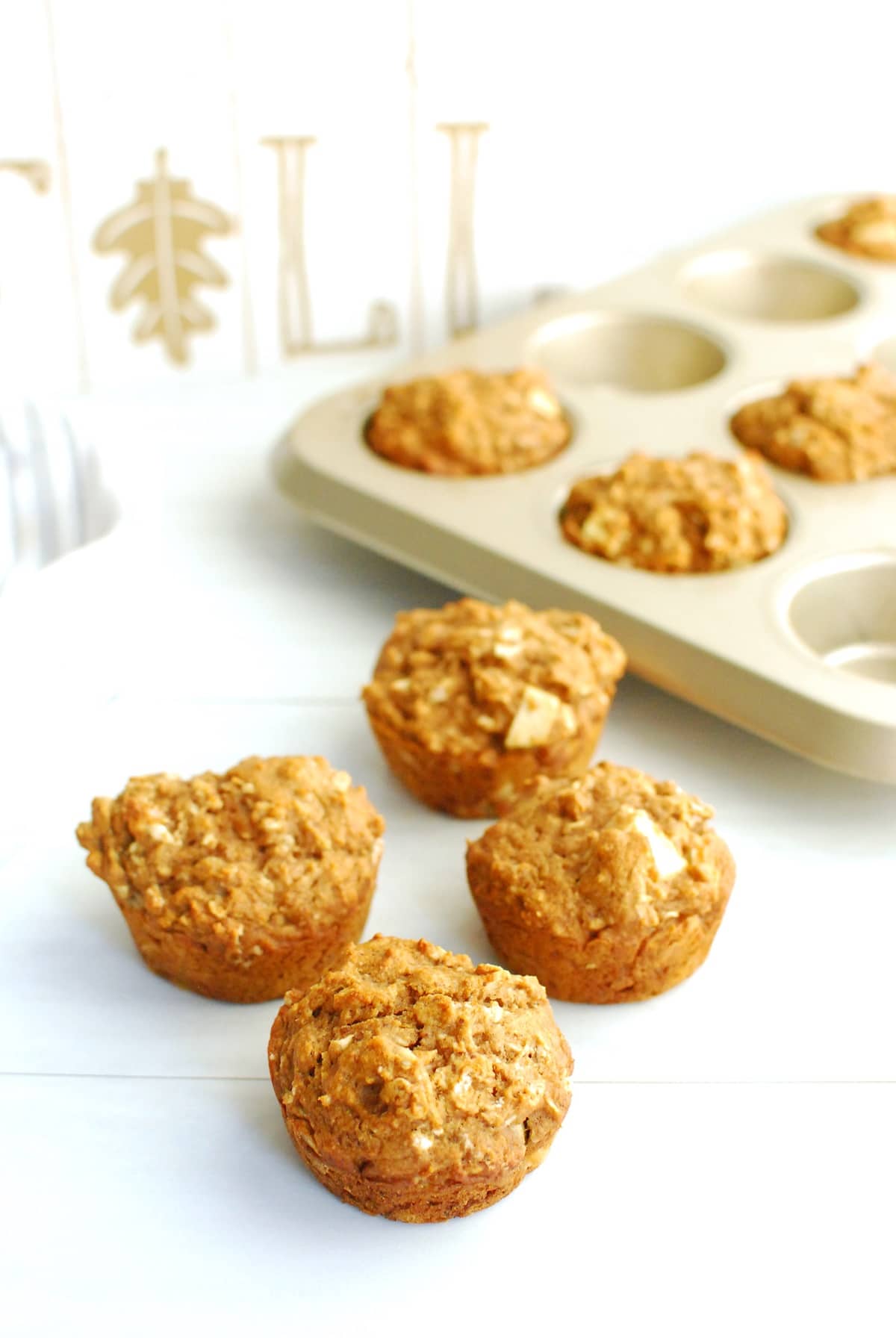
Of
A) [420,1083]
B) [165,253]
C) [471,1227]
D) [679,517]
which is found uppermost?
[165,253]

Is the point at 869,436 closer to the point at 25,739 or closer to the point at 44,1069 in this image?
the point at 25,739

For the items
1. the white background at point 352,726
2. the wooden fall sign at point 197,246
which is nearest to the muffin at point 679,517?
the white background at point 352,726

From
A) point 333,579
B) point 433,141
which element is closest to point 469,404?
point 333,579

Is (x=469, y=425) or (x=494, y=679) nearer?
(x=494, y=679)

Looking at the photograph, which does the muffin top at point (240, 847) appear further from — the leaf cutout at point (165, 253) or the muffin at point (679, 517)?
the leaf cutout at point (165, 253)

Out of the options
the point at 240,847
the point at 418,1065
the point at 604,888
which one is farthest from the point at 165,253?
the point at 418,1065

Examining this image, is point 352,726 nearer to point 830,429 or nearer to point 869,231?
point 830,429
